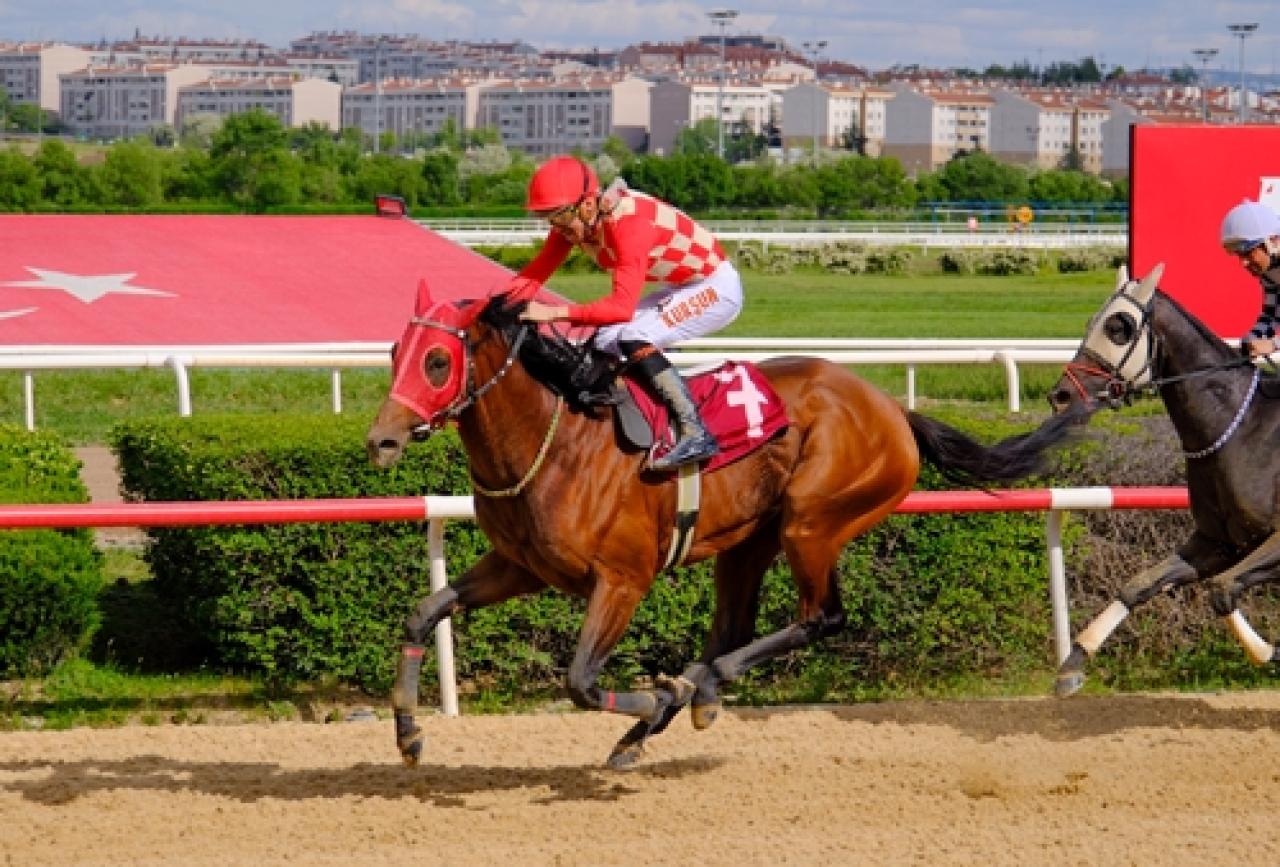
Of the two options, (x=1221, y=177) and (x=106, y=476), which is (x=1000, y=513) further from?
(x=106, y=476)

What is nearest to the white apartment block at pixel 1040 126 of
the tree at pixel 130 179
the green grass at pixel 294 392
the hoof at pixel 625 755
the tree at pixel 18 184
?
the tree at pixel 130 179

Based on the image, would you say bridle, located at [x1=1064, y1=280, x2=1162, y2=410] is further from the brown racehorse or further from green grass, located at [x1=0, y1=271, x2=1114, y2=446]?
green grass, located at [x1=0, y1=271, x2=1114, y2=446]

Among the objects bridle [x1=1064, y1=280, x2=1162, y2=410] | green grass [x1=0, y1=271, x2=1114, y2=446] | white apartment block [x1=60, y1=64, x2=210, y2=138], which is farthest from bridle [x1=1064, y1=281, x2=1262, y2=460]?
white apartment block [x1=60, y1=64, x2=210, y2=138]

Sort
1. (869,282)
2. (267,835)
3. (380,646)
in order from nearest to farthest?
(267,835)
(380,646)
(869,282)

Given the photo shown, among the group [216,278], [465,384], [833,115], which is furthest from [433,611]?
[833,115]

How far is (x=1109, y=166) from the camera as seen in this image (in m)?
126

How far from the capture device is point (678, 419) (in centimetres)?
553

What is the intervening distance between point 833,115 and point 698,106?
19.7 metres

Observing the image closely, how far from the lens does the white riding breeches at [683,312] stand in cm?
571

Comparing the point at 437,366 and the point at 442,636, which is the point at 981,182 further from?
the point at 437,366

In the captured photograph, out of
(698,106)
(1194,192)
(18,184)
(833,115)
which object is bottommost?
(1194,192)

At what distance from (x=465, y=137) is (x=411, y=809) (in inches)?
4778

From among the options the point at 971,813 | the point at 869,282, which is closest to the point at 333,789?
the point at 971,813

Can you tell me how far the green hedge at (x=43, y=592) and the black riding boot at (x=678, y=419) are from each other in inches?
86.1
